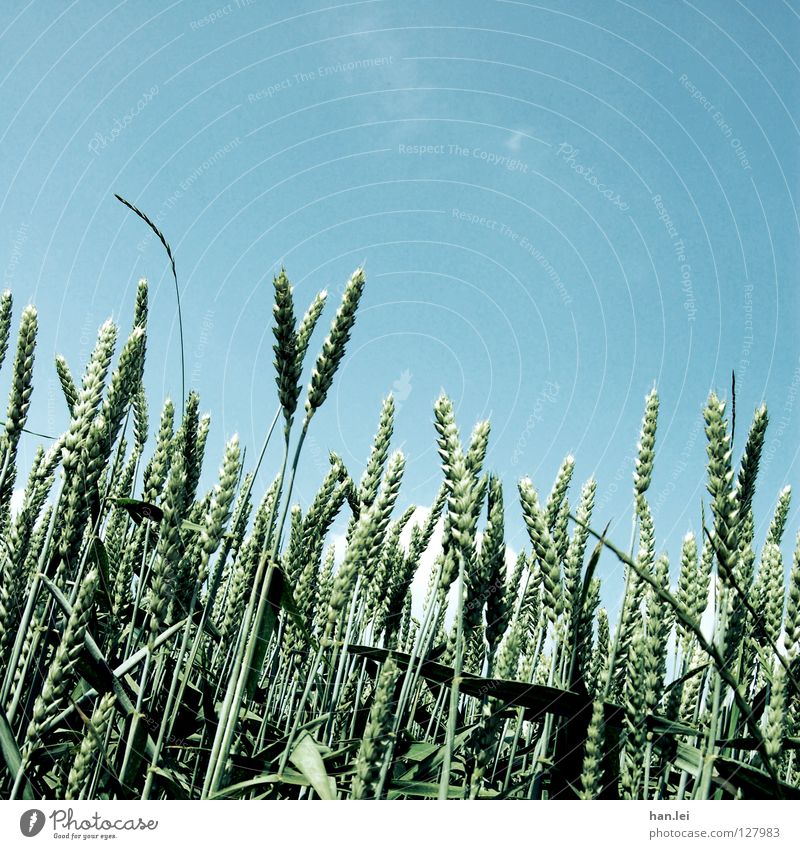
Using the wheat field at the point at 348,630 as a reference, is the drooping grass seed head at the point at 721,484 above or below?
above

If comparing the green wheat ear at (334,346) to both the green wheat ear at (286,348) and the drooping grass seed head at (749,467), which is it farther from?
the drooping grass seed head at (749,467)

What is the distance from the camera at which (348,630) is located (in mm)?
1991

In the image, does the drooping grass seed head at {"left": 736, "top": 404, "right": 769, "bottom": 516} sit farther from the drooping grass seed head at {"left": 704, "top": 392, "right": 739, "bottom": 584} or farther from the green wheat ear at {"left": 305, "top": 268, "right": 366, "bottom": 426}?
the green wheat ear at {"left": 305, "top": 268, "right": 366, "bottom": 426}

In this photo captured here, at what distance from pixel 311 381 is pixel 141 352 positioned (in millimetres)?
685

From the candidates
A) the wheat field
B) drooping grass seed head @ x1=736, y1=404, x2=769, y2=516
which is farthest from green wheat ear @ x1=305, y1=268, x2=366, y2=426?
drooping grass seed head @ x1=736, y1=404, x2=769, y2=516

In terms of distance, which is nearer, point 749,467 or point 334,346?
point 334,346

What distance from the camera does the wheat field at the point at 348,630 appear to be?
133 cm

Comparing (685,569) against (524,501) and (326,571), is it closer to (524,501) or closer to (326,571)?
(524,501)

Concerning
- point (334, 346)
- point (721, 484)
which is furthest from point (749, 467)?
point (334, 346)

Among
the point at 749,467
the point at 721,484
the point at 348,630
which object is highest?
the point at 749,467

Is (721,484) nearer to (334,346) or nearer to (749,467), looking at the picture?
(749,467)

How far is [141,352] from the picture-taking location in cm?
183

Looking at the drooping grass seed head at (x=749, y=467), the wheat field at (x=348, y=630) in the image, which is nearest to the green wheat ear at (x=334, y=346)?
the wheat field at (x=348, y=630)

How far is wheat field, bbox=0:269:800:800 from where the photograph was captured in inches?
52.5
